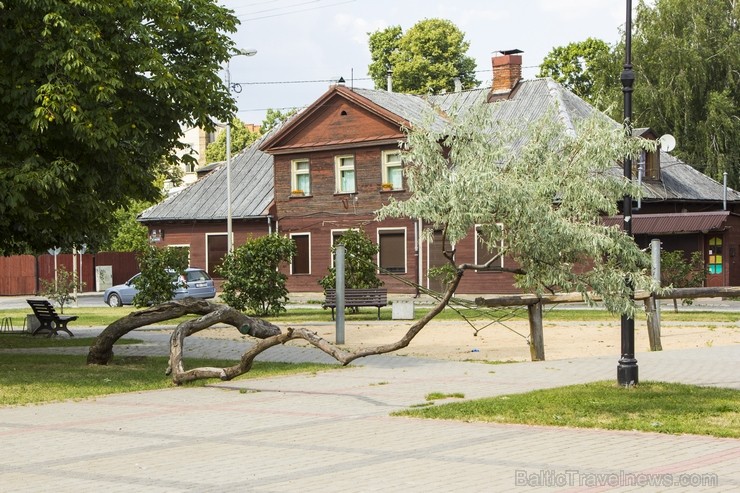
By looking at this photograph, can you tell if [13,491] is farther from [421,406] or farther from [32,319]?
[32,319]

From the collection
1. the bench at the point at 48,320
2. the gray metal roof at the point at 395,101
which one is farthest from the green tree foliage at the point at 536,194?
Answer: the gray metal roof at the point at 395,101

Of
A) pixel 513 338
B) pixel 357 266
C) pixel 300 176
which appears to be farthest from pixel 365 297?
pixel 300 176

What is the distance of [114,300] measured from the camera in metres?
48.2

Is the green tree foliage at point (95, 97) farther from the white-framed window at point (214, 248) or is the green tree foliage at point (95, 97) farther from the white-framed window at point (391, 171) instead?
the white-framed window at point (214, 248)

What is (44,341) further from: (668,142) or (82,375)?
(668,142)

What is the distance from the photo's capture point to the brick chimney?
5441cm

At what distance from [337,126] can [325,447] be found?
4094 centimetres

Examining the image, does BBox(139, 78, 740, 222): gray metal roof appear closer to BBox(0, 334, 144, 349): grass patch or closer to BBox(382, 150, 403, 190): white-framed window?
BBox(382, 150, 403, 190): white-framed window

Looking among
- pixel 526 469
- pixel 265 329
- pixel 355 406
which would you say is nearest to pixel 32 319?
pixel 265 329

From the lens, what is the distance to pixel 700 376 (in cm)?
1648

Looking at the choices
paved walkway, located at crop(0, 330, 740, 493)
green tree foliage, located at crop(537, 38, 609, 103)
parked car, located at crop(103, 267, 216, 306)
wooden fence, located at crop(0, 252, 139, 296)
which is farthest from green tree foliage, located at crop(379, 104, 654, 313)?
green tree foliage, located at crop(537, 38, 609, 103)

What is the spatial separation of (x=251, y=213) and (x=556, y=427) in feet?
141

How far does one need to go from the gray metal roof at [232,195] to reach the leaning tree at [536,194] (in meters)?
41.1

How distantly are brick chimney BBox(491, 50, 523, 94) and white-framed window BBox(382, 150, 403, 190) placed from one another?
7357 millimetres
